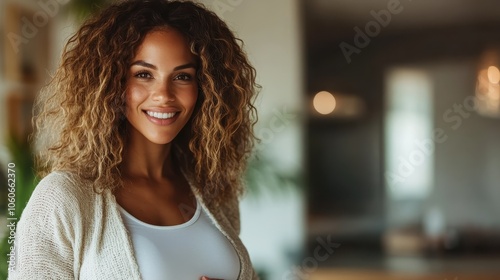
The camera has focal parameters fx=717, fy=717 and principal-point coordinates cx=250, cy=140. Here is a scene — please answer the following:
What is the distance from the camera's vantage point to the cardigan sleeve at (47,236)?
52.3 inches

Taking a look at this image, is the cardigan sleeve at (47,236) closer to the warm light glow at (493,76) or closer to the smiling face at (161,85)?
the smiling face at (161,85)

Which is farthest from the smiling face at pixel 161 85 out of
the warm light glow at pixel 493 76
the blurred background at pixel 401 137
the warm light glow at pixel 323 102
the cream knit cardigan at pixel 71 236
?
the warm light glow at pixel 493 76

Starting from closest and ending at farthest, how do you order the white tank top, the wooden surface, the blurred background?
the white tank top, the wooden surface, the blurred background

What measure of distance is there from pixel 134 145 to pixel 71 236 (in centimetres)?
30

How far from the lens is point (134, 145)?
160cm

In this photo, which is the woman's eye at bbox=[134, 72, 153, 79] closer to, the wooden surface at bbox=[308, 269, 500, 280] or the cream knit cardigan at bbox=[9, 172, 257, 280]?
the cream knit cardigan at bbox=[9, 172, 257, 280]

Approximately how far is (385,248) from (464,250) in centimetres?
59

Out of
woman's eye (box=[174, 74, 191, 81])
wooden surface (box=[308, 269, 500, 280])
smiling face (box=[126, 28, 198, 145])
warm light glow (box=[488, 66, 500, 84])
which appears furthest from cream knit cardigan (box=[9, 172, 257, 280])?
warm light glow (box=[488, 66, 500, 84])

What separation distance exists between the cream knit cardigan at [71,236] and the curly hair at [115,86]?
0.19 ft

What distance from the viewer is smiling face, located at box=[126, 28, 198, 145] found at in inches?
58.3

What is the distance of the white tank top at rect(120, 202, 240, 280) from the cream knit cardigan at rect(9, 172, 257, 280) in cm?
3

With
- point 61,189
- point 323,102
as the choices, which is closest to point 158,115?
point 61,189

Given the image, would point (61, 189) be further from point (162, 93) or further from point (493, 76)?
→ point (493, 76)

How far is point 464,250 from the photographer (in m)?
5.41
